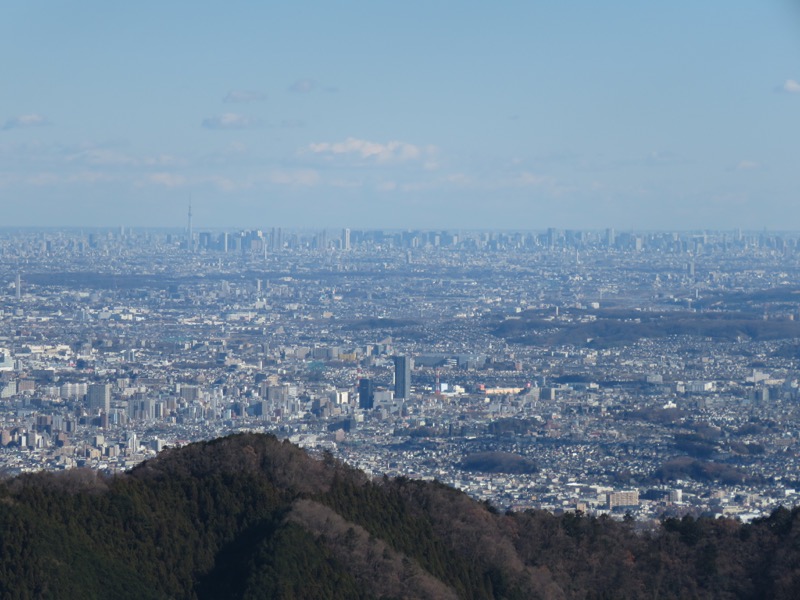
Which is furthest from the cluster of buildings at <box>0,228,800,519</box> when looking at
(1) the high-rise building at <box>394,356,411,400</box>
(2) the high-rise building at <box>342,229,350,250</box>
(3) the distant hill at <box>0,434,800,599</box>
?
(2) the high-rise building at <box>342,229,350,250</box>

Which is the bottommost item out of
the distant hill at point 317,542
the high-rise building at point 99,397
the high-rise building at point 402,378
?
the high-rise building at point 99,397

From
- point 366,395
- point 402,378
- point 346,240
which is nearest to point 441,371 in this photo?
point 402,378

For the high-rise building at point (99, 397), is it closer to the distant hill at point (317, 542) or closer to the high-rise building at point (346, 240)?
the distant hill at point (317, 542)

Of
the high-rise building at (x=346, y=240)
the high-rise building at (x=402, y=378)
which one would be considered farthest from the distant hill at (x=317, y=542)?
the high-rise building at (x=346, y=240)

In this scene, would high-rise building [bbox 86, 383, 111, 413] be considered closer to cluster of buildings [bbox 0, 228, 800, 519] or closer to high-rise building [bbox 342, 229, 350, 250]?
cluster of buildings [bbox 0, 228, 800, 519]

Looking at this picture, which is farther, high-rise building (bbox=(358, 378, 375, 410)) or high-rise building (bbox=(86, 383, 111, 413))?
high-rise building (bbox=(358, 378, 375, 410))
